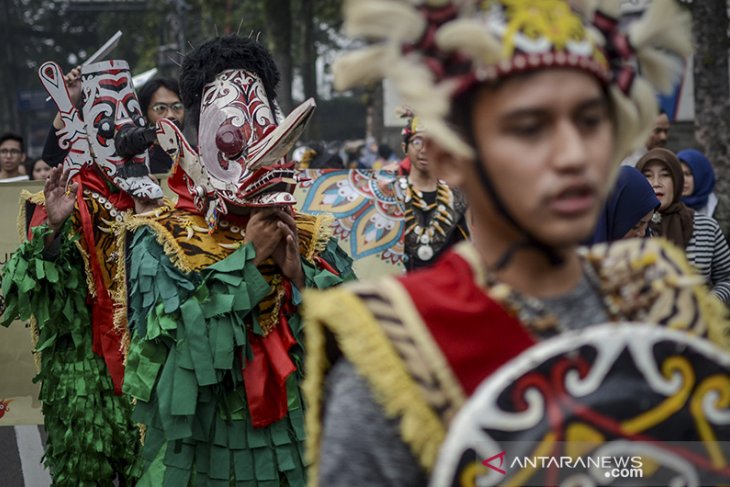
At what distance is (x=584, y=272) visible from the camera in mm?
2014

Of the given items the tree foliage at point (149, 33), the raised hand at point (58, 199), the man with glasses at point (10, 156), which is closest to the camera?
the raised hand at point (58, 199)

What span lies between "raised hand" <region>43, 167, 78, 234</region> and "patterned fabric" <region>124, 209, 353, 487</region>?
1.12 metres

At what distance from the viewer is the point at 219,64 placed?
4387mm

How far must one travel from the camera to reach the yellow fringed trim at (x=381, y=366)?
179 centimetres

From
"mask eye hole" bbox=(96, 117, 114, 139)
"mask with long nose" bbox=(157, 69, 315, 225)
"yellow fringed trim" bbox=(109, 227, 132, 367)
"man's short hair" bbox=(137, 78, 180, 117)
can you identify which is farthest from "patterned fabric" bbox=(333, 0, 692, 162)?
"man's short hair" bbox=(137, 78, 180, 117)

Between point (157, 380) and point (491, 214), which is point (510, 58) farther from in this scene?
point (157, 380)

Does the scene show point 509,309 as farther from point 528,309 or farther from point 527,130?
point 527,130

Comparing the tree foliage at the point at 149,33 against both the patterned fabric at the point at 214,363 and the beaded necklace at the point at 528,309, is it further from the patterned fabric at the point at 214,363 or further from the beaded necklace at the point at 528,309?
the beaded necklace at the point at 528,309

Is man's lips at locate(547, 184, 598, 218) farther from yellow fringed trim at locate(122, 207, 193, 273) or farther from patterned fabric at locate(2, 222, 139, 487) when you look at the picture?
patterned fabric at locate(2, 222, 139, 487)

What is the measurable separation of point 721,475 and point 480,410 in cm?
42

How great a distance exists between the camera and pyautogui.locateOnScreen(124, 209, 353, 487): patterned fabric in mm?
3992

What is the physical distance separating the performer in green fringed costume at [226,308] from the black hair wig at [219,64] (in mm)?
43

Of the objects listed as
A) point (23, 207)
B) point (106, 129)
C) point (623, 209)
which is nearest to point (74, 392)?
point (23, 207)

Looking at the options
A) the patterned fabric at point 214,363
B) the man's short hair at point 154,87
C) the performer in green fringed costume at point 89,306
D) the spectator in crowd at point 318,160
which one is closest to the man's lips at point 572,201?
the patterned fabric at point 214,363
